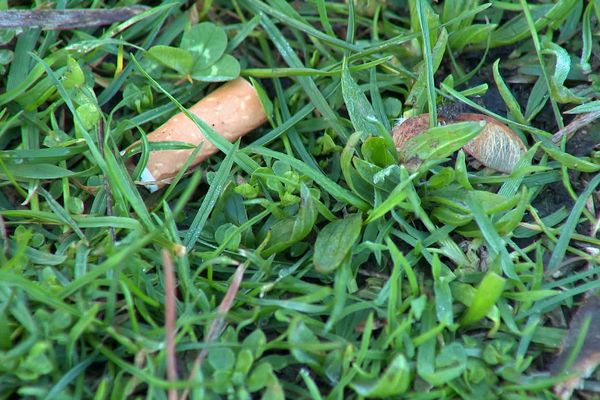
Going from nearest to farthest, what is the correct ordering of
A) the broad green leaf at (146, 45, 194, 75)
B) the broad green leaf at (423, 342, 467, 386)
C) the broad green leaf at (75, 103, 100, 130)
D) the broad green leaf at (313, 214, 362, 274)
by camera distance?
the broad green leaf at (423, 342, 467, 386) → the broad green leaf at (313, 214, 362, 274) → the broad green leaf at (75, 103, 100, 130) → the broad green leaf at (146, 45, 194, 75)

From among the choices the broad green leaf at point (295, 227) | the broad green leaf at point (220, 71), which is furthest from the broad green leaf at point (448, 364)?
the broad green leaf at point (220, 71)

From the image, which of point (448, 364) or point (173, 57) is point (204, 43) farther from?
point (448, 364)

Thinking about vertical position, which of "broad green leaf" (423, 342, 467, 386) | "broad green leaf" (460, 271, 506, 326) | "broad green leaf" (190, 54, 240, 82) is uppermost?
"broad green leaf" (190, 54, 240, 82)

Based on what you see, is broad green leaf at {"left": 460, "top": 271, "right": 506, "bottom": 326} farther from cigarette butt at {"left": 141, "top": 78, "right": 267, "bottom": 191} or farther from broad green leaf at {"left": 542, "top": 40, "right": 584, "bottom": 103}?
cigarette butt at {"left": 141, "top": 78, "right": 267, "bottom": 191}

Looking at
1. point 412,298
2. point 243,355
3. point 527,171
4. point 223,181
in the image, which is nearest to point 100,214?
Result: point 223,181

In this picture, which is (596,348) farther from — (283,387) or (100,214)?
(100,214)

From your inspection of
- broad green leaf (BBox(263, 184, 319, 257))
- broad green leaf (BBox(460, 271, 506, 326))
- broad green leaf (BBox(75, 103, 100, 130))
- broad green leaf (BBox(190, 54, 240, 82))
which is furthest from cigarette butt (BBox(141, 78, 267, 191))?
broad green leaf (BBox(460, 271, 506, 326))

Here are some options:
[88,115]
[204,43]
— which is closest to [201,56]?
[204,43]
